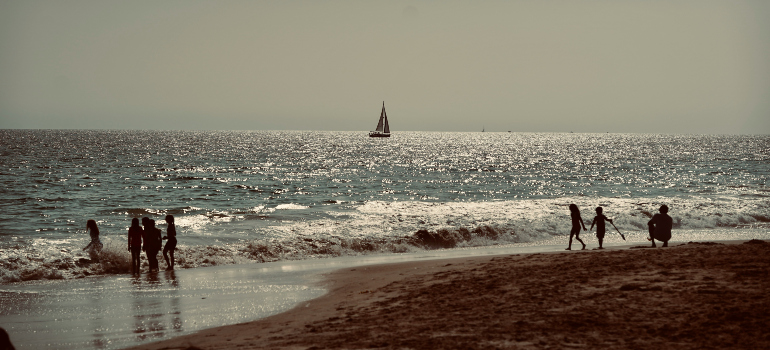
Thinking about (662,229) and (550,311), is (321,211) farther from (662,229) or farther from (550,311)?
(550,311)

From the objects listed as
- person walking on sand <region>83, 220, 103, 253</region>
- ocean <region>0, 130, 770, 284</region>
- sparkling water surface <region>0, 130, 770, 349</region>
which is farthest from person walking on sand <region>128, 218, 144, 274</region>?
person walking on sand <region>83, 220, 103, 253</region>

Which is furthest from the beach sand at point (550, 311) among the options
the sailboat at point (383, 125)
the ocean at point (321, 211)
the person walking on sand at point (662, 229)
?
the sailboat at point (383, 125)

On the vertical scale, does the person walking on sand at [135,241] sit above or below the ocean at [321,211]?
above

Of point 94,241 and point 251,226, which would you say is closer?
point 94,241

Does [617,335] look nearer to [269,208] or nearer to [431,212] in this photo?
[431,212]

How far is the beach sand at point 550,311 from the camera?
24.2ft

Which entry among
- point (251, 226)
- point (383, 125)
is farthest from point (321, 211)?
point (383, 125)

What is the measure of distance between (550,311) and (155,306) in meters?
8.09

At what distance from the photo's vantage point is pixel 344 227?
86.4ft

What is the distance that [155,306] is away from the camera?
39.1 ft

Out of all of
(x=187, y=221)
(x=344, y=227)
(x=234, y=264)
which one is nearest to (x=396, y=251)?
(x=344, y=227)

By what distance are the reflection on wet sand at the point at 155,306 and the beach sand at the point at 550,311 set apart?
2.76ft

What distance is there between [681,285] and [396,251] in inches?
550

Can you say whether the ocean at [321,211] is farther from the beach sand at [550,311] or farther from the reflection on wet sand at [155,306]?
the beach sand at [550,311]
